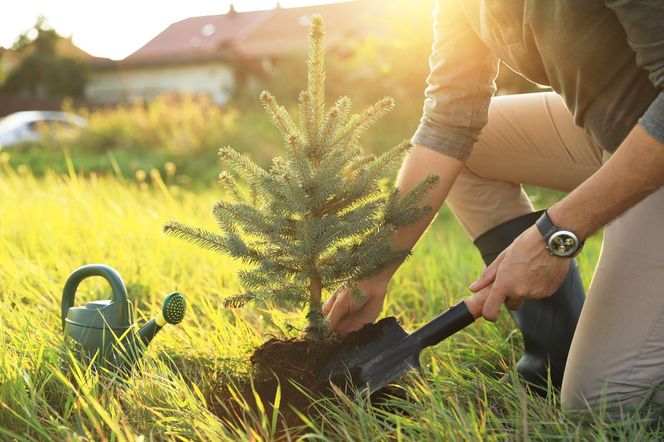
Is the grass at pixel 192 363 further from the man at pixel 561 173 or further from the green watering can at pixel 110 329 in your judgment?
the man at pixel 561 173

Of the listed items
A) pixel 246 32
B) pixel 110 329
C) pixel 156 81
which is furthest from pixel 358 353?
pixel 246 32

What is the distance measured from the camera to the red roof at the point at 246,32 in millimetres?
29922

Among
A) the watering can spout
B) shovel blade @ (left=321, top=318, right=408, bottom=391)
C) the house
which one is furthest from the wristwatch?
the house

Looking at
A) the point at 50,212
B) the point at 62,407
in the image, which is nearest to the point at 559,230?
the point at 62,407

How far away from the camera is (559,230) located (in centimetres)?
175

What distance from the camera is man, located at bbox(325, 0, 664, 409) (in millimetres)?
1704

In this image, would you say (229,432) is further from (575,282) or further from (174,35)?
(174,35)

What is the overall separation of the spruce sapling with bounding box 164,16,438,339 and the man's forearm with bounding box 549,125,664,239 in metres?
0.43

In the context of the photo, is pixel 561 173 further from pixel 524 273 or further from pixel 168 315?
pixel 168 315

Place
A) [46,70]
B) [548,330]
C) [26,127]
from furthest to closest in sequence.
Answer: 1. [46,70]
2. [26,127]
3. [548,330]

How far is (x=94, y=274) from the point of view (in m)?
2.25

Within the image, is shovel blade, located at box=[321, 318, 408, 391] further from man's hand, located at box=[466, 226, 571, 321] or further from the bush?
the bush

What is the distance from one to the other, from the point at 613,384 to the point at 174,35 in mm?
36848

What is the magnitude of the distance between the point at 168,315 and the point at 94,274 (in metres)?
0.38
